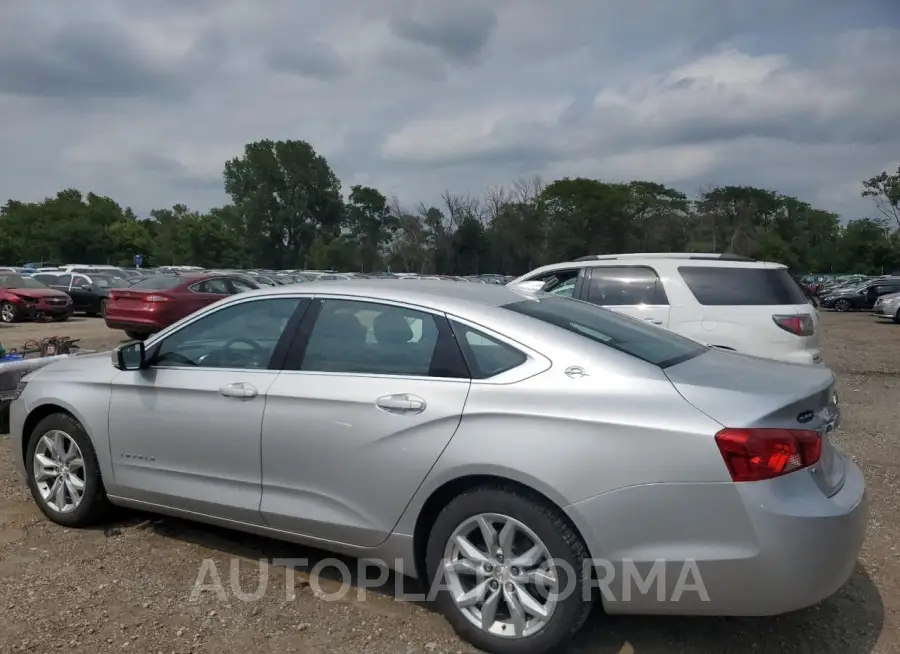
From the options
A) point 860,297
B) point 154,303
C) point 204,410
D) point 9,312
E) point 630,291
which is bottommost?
point 9,312

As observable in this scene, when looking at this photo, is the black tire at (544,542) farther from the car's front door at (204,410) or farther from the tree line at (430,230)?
the tree line at (430,230)

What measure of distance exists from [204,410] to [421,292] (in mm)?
1285

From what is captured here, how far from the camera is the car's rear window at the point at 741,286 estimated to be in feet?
24.5

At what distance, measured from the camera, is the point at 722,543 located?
9.05ft

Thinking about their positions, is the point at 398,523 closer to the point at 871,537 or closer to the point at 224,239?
the point at 871,537

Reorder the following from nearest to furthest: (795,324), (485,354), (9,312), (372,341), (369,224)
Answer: (485,354)
(372,341)
(795,324)
(9,312)
(369,224)

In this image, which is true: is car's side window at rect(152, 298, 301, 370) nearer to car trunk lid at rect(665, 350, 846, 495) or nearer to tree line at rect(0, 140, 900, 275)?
car trunk lid at rect(665, 350, 846, 495)

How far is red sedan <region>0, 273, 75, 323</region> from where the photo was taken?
21.0 meters

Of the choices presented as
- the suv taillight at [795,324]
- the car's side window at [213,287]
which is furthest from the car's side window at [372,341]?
the car's side window at [213,287]

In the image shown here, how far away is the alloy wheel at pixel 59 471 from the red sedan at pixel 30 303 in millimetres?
18821

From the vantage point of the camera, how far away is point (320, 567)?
400cm

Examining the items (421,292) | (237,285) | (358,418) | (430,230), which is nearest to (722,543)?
(358,418)

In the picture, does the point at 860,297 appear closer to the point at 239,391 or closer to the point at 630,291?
the point at 630,291

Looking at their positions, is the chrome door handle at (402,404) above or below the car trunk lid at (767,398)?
below
